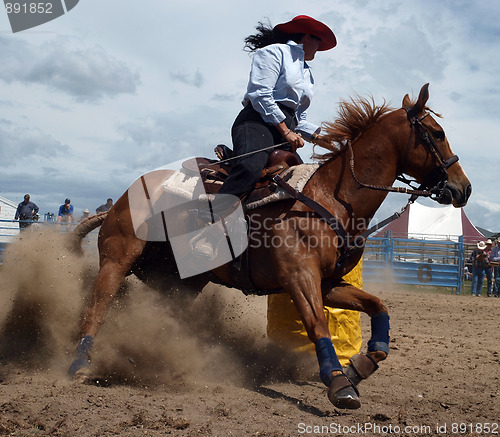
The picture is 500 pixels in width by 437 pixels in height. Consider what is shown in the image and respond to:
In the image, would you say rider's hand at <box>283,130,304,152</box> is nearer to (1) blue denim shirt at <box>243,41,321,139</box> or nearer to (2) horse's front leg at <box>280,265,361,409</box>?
(1) blue denim shirt at <box>243,41,321,139</box>

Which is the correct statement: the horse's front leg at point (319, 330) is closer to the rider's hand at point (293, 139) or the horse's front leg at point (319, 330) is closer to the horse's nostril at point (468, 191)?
the rider's hand at point (293, 139)

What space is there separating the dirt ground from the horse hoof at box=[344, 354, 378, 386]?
0.18 m

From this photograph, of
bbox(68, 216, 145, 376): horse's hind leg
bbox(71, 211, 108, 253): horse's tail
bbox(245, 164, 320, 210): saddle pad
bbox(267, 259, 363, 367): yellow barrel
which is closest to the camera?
bbox(245, 164, 320, 210): saddle pad

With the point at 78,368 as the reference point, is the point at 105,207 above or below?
above

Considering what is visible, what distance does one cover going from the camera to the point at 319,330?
3.89 m

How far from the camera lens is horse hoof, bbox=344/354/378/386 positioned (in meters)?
4.25

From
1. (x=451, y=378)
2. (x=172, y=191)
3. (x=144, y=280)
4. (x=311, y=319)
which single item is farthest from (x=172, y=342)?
(x=451, y=378)

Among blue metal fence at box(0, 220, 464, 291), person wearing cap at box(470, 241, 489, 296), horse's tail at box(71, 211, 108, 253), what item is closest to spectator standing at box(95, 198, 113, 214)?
blue metal fence at box(0, 220, 464, 291)

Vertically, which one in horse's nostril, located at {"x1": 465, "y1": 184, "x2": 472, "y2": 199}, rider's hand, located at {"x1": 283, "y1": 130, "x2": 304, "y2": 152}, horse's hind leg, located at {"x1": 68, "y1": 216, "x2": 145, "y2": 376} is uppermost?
rider's hand, located at {"x1": 283, "y1": 130, "x2": 304, "y2": 152}

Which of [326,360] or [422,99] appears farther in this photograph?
[422,99]

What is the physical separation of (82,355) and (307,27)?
3373 millimetres

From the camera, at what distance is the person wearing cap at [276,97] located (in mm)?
4457

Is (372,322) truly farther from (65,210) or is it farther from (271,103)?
(65,210)

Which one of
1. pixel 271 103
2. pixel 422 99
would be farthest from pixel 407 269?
pixel 271 103
